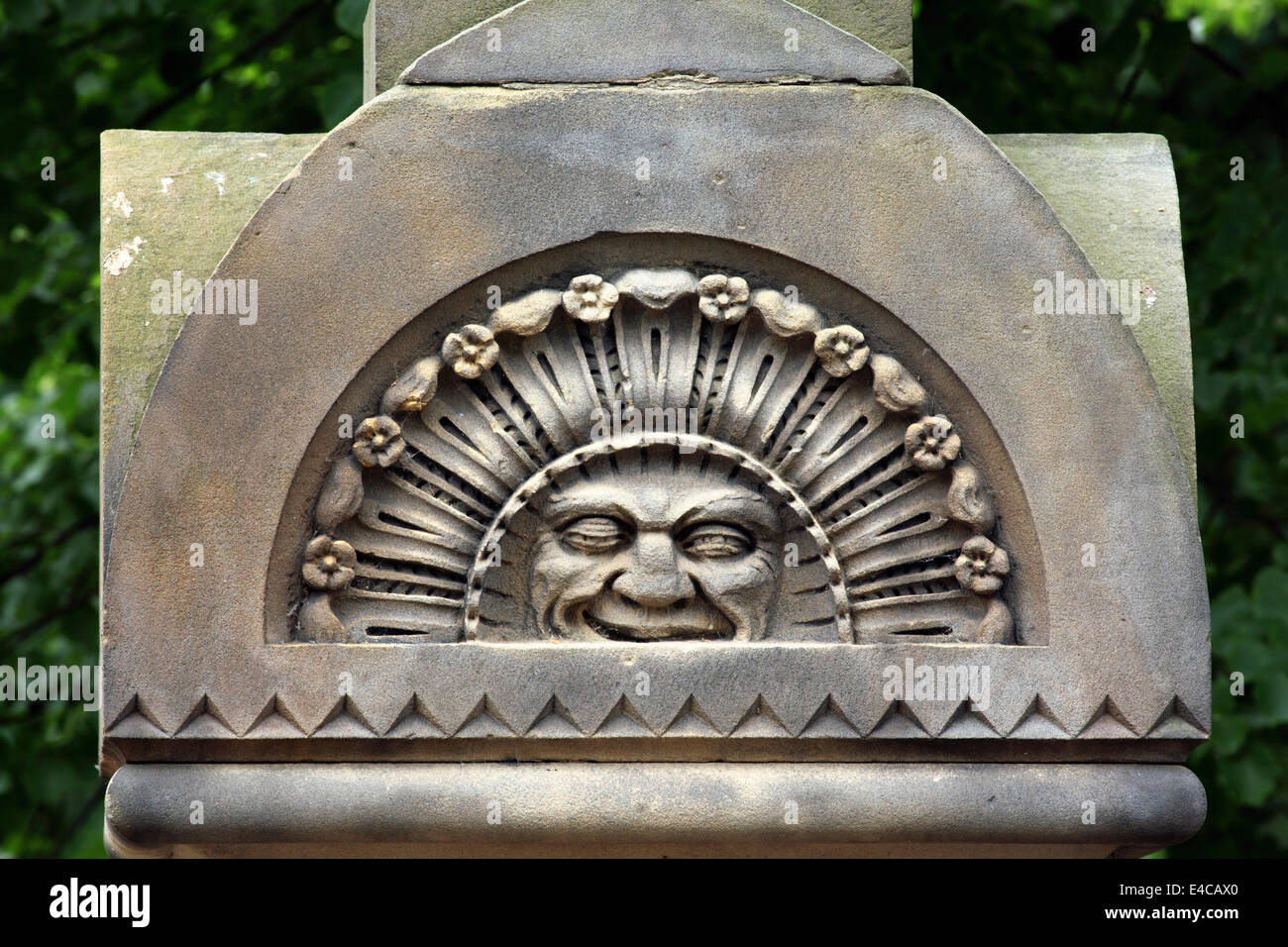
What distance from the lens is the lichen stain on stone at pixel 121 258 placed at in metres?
3.26

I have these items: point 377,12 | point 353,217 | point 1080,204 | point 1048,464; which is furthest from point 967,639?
point 377,12

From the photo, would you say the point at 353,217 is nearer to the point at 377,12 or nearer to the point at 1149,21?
the point at 377,12

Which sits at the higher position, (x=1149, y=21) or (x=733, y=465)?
(x=1149, y=21)

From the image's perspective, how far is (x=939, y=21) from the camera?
17.6ft

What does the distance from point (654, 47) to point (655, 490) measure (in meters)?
0.78

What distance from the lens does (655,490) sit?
3145 mm

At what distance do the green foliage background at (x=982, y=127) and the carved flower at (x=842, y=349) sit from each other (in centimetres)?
199

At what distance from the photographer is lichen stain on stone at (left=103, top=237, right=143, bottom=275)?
3.26 m

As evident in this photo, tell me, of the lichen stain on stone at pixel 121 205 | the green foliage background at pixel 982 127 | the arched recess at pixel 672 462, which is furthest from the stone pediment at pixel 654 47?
the green foliage background at pixel 982 127

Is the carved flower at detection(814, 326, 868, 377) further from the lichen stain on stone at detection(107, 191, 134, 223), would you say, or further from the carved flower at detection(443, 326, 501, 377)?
the lichen stain on stone at detection(107, 191, 134, 223)
